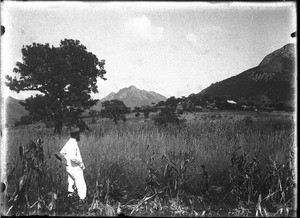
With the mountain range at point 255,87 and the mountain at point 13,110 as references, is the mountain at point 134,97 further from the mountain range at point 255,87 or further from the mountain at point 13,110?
the mountain at point 13,110

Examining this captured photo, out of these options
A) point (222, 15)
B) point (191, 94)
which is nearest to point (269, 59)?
point (222, 15)

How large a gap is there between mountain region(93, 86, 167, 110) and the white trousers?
144 cm

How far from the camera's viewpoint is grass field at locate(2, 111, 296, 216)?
510cm

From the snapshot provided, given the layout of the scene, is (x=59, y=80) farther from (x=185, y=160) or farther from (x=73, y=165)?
(x=185, y=160)

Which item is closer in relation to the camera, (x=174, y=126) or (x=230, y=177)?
(x=230, y=177)

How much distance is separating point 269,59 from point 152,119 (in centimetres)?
280

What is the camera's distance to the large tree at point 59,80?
5.83 meters

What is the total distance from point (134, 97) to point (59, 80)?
5.49ft

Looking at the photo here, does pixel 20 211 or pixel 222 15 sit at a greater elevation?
pixel 222 15

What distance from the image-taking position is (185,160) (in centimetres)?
524

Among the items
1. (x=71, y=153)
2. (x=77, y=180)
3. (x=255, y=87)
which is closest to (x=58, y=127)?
(x=71, y=153)

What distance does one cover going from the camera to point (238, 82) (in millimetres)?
→ 6059

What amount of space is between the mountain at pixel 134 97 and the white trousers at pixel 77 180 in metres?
1.44

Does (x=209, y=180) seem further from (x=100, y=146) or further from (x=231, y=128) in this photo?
(x=100, y=146)
